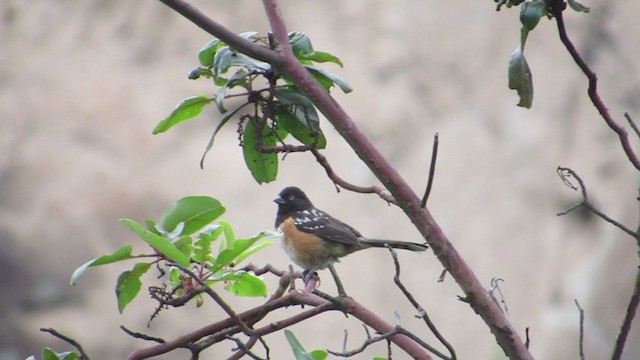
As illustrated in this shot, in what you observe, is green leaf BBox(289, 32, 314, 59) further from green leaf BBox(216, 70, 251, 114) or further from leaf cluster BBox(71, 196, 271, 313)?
leaf cluster BBox(71, 196, 271, 313)

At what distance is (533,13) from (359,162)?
4.80 metres

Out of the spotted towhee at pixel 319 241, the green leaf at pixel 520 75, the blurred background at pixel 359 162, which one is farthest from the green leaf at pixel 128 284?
the blurred background at pixel 359 162

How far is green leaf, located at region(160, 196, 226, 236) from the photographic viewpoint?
1.29 m

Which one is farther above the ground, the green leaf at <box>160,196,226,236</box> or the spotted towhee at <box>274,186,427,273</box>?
the spotted towhee at <box>274,186,427,273</box>

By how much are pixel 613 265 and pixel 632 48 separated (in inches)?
62.3

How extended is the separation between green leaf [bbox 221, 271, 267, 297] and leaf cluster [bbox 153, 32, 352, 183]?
189mm

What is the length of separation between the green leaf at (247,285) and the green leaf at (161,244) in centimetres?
14

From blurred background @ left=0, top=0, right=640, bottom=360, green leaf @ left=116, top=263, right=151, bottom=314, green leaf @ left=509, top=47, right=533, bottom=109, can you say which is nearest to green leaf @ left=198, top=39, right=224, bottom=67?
green leaf @ left=116, top=263, right=151, bottom=314

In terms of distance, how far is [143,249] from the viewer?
597 centimetres

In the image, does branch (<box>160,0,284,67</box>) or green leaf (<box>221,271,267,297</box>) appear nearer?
branch (<box>160,0,284,67</box>)

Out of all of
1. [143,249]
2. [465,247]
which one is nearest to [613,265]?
[465,247]

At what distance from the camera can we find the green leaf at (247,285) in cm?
135

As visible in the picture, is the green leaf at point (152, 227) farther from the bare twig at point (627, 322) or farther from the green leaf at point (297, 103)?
the bare twig at point (627, 322)

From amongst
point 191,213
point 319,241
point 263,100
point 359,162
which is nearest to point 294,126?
point 263,100
